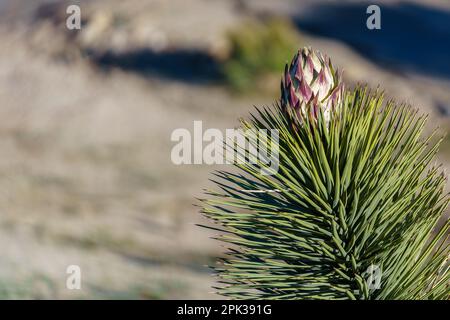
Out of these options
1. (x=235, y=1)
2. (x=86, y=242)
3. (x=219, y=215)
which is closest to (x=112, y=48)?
(x=235, y=1)

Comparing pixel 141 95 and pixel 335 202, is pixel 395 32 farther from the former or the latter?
pixel 335 202

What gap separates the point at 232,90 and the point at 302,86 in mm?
5989

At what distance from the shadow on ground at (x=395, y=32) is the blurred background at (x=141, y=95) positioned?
2 cm

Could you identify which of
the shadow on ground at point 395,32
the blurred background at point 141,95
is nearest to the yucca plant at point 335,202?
the blurred background at point 141,95

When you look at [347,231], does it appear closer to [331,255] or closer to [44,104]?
[331,255]

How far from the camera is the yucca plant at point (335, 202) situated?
4.55 feet

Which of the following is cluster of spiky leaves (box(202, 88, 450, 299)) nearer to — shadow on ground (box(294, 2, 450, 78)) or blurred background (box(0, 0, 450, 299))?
blurred background (box(0, 0, 450, 299))

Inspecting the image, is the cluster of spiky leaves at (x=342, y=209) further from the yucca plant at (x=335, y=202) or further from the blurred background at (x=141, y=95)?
the blurred background at (x=141, y=95)

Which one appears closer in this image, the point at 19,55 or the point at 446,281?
A: the point at 446,281

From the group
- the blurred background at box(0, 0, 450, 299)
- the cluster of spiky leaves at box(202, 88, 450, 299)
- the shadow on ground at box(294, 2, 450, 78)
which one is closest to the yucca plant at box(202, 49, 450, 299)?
the cluster of spiky leaves at box(202, 88, 450, 299)

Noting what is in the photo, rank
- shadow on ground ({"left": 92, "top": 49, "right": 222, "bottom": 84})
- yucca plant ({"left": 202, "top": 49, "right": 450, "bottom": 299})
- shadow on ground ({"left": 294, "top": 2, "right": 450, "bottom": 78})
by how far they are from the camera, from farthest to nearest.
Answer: shadow on ground ({"left": 92, "top": 49, "right": 222, "bottom": 84}), shadow on ground ({"left": 294, "top": 2, "right": 450, "bottom": 78}), yucca plant ({"left": 202, "top": 49, "right": 450, "bottom": 299})

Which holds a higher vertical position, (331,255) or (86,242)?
(86,242)

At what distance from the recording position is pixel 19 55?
8.12 m

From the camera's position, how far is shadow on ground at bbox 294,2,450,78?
24.1ft
